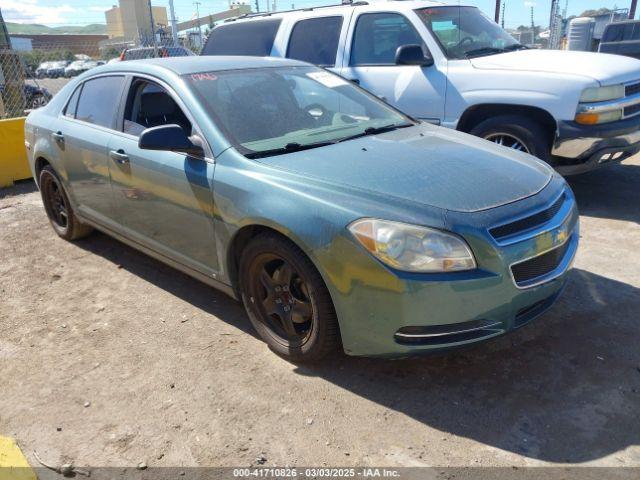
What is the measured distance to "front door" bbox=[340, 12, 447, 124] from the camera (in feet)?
19.4

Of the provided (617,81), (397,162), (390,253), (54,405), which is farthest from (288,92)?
(617,81)

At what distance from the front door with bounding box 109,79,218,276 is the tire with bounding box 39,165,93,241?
3.84 ft

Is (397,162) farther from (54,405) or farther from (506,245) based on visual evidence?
(54,405)

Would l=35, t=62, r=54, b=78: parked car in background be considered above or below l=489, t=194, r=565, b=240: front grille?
above

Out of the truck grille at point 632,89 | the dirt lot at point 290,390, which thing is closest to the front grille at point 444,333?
the dirt lot at point 290,390

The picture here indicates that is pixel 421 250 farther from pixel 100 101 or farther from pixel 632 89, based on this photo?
pixel 632 89

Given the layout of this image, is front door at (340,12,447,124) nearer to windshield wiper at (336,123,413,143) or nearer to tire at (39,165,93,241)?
windshield wiper at (336,123,413,143)

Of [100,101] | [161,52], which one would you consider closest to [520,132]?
[100,101]

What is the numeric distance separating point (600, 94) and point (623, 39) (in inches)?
270

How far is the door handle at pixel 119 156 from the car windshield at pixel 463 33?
11.9 feet

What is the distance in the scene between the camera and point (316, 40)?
21.8 feet

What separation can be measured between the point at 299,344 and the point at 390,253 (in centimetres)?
87

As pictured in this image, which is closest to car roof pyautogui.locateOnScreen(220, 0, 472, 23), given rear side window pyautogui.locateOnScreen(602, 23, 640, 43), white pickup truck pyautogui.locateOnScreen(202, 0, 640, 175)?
white pickup truck pyautogui.locateOnScreen(202, 0, 640, 175)

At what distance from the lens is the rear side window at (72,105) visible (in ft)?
15.5
